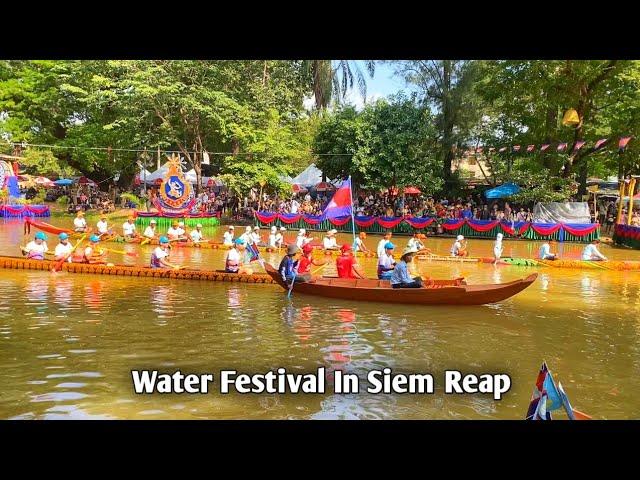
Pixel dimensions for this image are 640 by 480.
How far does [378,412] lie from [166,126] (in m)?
33.9

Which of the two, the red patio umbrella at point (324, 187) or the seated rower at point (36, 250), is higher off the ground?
the red patio umbrella at point (324, 187)

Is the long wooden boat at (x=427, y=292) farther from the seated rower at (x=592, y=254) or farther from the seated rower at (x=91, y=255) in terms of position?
the seated rower at (x=592, y=254)

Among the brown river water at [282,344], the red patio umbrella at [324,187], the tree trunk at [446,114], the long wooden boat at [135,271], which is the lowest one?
the brown river water at [282,344]

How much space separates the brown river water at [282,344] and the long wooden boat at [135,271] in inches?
14.6

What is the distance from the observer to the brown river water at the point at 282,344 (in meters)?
8.47

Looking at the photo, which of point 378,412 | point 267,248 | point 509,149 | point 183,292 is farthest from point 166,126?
point 378,412

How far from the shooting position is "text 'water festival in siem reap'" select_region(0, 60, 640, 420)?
948 cm

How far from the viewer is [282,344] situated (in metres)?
11.4

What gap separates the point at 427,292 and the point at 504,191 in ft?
74.1

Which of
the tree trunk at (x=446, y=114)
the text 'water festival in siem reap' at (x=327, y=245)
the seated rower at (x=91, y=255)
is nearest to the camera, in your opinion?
the text 'water festival in siem reap' at (x=327, y=245)

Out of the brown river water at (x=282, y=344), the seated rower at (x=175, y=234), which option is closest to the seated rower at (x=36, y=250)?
the brown river water at (x=282, y=344)

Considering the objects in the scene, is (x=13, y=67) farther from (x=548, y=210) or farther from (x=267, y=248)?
(x=548, y=210)

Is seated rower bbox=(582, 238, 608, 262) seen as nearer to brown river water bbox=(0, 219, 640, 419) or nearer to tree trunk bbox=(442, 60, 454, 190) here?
brown river water bbox=(0, 219, 640, 419)

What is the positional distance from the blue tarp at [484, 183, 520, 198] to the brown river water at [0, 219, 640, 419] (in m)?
17.1
